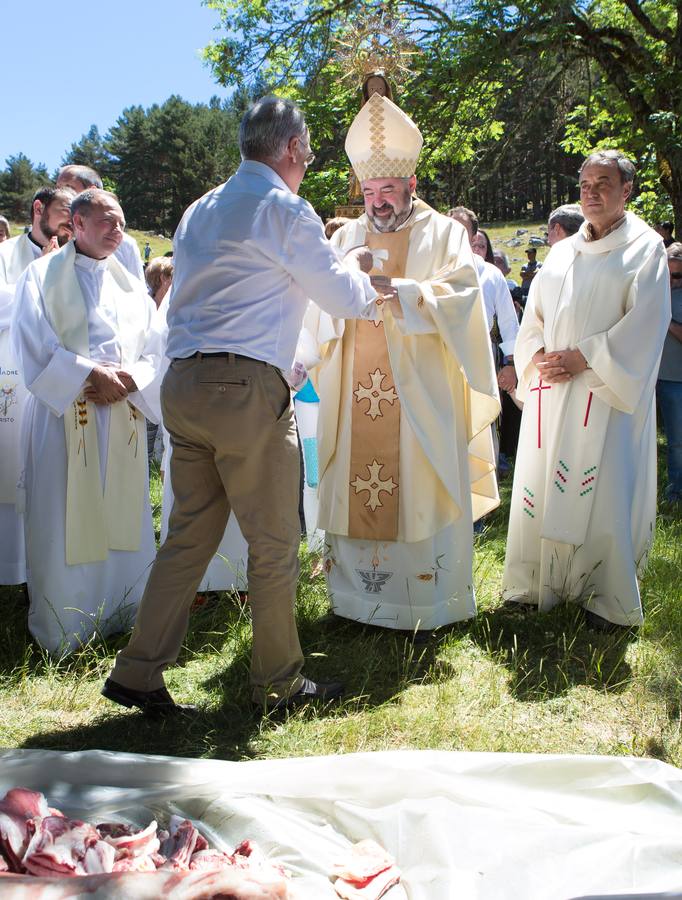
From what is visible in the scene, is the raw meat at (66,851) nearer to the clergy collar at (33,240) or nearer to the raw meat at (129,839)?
the raw meat at (129,839)

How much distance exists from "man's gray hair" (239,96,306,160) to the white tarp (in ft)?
7.11

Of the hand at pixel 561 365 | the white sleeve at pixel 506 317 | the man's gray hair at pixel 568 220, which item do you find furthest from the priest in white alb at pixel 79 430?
the white sleeve at pixel 506 317

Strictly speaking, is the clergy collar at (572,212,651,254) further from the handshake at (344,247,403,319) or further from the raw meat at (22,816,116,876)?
the raw meat at (22,816,116,876)

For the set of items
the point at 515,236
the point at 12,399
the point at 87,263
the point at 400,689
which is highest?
the point at 515,236

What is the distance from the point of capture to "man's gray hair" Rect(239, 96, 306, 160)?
11.7 feet

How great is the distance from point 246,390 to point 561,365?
190 centimetres

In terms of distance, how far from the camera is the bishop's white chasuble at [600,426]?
4.57 metres

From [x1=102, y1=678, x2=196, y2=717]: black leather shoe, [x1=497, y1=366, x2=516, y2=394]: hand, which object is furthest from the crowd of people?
[x1=102, y1=678, x2=196, y2=717]: black leather shoe

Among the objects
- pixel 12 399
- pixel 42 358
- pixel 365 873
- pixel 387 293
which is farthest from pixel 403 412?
pixel 365 873

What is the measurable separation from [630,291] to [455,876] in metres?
3.02

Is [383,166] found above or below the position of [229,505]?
above

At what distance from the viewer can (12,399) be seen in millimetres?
5289

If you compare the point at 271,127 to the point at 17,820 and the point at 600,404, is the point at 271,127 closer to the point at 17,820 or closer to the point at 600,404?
the point at 600,404

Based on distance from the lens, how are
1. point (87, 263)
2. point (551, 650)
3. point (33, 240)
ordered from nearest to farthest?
point (551, 650) < point (87, 263) < point (33, 240)
